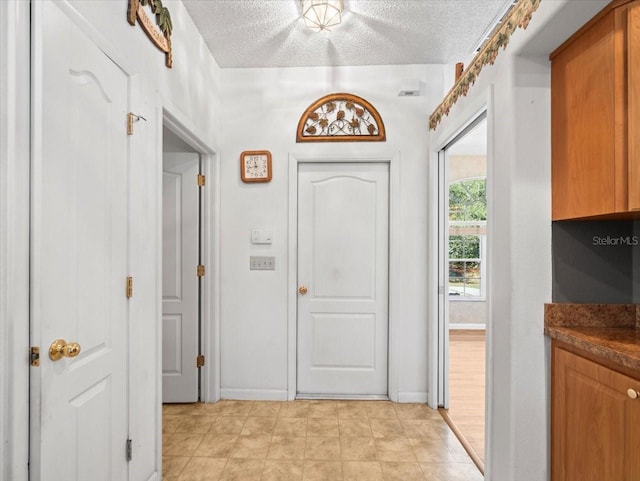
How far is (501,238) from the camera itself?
5.30ft

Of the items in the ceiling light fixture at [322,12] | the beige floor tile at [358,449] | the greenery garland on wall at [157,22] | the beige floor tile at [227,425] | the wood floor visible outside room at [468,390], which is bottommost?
the wood floor visible outside room at [468,390]

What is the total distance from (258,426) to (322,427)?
0.45 metres

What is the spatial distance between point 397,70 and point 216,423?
3.02 metres

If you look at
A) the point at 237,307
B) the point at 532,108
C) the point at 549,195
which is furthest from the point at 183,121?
the point at 549,195

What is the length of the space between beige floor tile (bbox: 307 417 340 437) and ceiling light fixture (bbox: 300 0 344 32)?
261 cm

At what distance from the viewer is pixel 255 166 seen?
9.06ft

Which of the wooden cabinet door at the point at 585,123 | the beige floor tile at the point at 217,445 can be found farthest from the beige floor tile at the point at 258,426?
the wooden cabinet door at the point at 585,123

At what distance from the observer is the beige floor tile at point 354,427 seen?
7.43ft

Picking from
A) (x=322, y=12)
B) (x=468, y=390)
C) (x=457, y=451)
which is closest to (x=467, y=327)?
(x=468, y=390)

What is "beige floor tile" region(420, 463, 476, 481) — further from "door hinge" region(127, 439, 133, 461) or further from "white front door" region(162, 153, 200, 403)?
"white front door" region(162, 153, 200, 403)

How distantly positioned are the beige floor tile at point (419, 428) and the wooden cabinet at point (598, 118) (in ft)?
5.36

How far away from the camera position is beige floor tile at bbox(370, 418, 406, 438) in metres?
2.26

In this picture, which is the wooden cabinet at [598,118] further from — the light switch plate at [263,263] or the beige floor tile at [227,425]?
the beige floor tile at [227,425]

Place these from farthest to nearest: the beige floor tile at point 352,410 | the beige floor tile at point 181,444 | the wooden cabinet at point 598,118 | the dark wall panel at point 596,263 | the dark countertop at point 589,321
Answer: the beige floor tile at point 352,410
the beige floor tile at point 181,444
the dark wall panel at point 596,263
the dark countertop at point 589,321
the wooden cabinet at point 598,118
